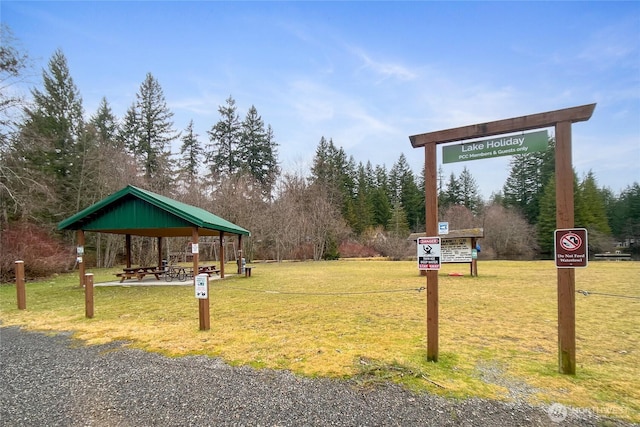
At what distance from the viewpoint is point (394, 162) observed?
5341 cm

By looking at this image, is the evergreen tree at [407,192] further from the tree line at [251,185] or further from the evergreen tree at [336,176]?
the evergreen tree at [336,176]

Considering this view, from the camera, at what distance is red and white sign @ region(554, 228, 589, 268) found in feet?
11.1

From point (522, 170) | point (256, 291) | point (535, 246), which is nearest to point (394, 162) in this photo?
point (522, 170)

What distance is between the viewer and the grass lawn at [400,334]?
11.2 feet

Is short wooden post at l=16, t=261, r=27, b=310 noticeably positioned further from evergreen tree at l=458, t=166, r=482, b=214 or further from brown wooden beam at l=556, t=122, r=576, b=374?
evergreen tree at l=458, t=166, r=482, b=214

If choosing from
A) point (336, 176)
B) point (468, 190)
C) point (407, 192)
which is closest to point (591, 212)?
point (468, 190)

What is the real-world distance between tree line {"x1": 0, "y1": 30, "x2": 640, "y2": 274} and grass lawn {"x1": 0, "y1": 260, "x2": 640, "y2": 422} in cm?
1218

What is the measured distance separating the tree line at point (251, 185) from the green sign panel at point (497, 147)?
16948 millimetres

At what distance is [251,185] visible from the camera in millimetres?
33594

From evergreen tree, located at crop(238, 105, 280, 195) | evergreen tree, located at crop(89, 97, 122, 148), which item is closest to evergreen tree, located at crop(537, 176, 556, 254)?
evergreen tree, located at crop(238, 105, 280, 195)

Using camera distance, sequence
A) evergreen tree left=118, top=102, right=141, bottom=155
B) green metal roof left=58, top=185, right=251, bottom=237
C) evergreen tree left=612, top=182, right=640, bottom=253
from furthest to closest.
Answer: evergreen tree left=612, top=182, right=640, bottom=253, evergreen tree left=118, top=102, right=141, bottom=155, green metal roof left=58, top=185, right=251, bottom=237

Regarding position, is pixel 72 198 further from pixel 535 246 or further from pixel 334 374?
pixel 535 246

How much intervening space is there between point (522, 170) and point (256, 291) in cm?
4226

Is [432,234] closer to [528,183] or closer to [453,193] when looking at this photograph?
[528,183]
